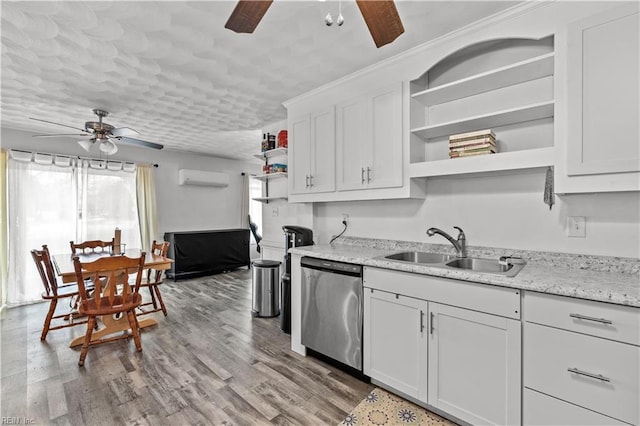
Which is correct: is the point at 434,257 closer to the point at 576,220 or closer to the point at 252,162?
the point at 576,220

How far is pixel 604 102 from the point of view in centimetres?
151

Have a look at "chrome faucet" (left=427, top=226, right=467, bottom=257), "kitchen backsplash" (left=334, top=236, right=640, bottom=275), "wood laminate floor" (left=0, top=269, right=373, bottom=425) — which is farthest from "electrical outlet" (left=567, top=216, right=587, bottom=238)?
"wood laminate floor" (left=0, top=269, right=373, bottom=425)

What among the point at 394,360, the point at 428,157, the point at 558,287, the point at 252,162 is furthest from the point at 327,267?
the point at 252,162

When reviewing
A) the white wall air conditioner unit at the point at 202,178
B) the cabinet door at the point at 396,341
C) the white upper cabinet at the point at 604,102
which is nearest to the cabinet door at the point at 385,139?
the cabinet door at the point at 396,341

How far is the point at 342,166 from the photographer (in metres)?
2.72

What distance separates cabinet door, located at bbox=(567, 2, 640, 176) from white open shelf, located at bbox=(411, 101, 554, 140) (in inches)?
7.2

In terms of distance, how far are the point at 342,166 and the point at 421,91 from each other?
34.5 inches

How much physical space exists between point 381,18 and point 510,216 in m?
1.56

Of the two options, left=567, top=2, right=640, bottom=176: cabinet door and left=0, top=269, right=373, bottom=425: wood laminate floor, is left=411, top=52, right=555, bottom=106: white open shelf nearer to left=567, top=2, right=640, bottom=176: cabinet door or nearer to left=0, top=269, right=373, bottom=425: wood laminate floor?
left=567, top=2, right=640, bottom=176: cabinet door

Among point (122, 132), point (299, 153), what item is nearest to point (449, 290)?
point (299, 153)

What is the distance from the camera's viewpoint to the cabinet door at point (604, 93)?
144 centimetres

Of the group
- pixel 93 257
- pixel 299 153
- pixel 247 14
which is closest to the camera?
pixel 247 14

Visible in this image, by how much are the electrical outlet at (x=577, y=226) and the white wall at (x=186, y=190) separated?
Answer: 600 cm

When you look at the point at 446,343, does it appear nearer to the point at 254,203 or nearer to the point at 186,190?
the point at 186,190
